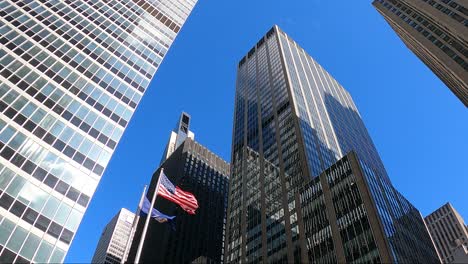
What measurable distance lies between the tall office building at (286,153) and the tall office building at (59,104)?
41539 mm

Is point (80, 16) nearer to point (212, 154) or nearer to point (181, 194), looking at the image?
point (181, 194)

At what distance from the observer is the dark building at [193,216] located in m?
146

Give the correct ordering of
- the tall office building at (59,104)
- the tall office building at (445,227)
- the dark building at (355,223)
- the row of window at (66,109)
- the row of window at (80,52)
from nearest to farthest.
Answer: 1. the tall office building at (59,104)
2. the row of window at (66,109)
3. the row of window at (80,52)
4. the dark building at (355,223)
5. the tall office building at (445,227)

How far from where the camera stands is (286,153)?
10381 cm

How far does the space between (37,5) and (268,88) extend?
84.9 meters

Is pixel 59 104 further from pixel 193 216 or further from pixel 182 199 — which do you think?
Result: pixel 193 216

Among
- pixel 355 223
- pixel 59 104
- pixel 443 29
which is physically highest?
pixel 443 29

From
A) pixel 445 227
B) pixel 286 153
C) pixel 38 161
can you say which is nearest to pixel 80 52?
pixel 38 161

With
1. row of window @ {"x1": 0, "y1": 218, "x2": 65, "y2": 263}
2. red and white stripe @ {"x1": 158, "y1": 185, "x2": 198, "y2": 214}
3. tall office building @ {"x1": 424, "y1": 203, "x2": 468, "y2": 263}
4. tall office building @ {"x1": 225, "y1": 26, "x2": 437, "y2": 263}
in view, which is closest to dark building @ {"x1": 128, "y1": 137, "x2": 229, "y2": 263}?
tall office building @ {"x1": 225, "y1": 26, "x2": 437, "y2": 263}

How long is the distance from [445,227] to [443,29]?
107 meters

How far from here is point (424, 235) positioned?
281 ft

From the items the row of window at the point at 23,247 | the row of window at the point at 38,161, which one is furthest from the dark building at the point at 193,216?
the row of window at the point at 23,247

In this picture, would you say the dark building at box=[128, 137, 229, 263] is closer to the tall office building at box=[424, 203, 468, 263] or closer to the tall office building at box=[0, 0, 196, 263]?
the tall office building at box=[0, 0, 196, 263]

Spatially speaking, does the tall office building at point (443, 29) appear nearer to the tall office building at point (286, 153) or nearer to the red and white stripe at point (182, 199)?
the tall office building at point (286, 153)
